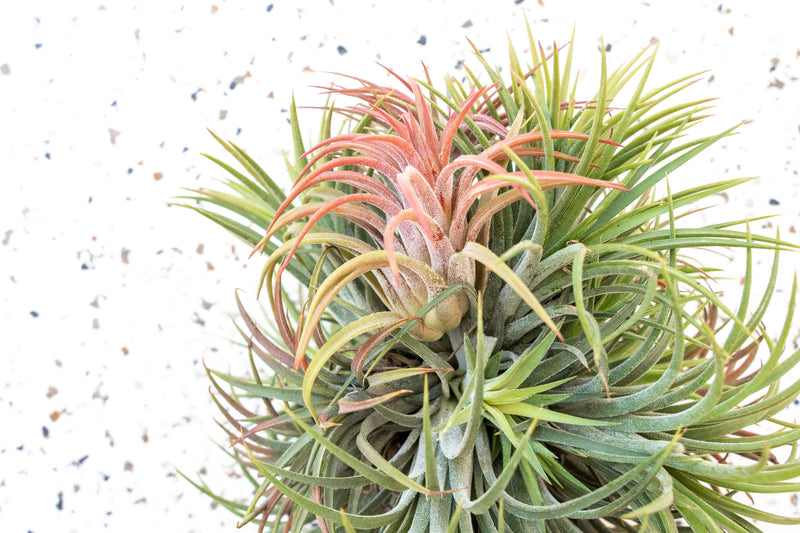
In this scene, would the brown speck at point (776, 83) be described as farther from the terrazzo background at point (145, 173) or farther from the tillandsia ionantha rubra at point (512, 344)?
the tillandsia ionantha rubra at point (512, 344)

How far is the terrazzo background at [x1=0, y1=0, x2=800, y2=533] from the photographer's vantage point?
2.97 feet

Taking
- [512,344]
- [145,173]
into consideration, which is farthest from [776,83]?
[145,173]

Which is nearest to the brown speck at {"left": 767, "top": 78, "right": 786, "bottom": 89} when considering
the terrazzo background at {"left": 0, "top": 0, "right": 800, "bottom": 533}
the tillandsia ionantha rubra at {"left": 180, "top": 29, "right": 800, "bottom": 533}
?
the terrazzo background at {"left": 0, "top": 0, "right": 800, "bottom": 533}

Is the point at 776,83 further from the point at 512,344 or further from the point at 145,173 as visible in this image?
the point at 145,173

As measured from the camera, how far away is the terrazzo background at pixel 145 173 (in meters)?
0.90

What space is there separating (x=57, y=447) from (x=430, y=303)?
0.82 meters

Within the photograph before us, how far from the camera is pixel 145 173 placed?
3.01ft

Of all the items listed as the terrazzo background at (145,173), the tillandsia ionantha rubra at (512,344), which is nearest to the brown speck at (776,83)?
the terrazzo background at (145,173)

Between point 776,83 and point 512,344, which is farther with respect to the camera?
point 776,83

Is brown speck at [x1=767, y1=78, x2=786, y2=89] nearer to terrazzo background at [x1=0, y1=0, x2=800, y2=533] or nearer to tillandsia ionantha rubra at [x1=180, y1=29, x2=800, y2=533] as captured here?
terrazzo background at [x1=0, y1=0, x2=800, y2=533]

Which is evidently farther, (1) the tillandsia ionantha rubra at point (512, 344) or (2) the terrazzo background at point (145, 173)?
(2) the terrazzo background at point (145, 173)

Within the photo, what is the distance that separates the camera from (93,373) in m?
0.91

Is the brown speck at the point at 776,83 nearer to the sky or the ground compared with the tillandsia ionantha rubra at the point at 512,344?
nearer to the sky

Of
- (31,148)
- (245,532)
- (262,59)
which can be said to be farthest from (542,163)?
(31,148)
